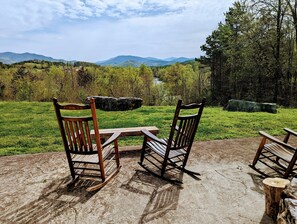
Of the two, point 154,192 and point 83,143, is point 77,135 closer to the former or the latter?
point 83,143

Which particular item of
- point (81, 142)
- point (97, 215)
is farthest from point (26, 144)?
point (97, 215)

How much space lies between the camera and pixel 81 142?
273 cm

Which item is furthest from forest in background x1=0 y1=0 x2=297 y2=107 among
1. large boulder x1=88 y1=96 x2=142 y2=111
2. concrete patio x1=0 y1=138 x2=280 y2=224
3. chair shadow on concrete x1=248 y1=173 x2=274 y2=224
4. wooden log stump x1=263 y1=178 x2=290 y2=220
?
wooden log stump x1=263 y1=178 x2=290 y2=220

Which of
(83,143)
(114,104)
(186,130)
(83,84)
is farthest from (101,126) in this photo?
(83,84)

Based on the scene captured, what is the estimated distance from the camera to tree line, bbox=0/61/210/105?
13.6m

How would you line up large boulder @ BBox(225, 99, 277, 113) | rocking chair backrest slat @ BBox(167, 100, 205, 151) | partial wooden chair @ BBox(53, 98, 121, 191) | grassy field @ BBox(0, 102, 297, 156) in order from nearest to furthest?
partial wooden chair @ BBox(53, 98, 121, 191) < rocking chair backrest slat @ BBox(167, 100, 205, 151) < grassy field @ BBox(0, 102, 297, 156) < large boulder @ BBox(225, 99, 277, 113)

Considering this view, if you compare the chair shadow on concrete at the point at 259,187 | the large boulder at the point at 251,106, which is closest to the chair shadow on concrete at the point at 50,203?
the chair shadow on concrete at the point at 259,187

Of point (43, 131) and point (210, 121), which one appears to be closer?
point (43, 131)

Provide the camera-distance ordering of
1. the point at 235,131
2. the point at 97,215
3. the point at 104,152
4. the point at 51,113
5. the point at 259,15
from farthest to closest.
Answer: the point at 259,15 < the point at 51,113 < the point at 235,131 < the point at 104,152 < the point at 97,215

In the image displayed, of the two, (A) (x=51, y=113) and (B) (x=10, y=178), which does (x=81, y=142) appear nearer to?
(B) (x=10, y=178)

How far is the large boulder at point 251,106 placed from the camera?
8.47 meters

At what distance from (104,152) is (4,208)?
1222 millimetres

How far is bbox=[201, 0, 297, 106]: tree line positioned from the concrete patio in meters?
10.6

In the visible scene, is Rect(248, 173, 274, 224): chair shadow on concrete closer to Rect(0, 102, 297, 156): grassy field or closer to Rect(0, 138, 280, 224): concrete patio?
Rect(0, 138, 280, 224): concrete patio
